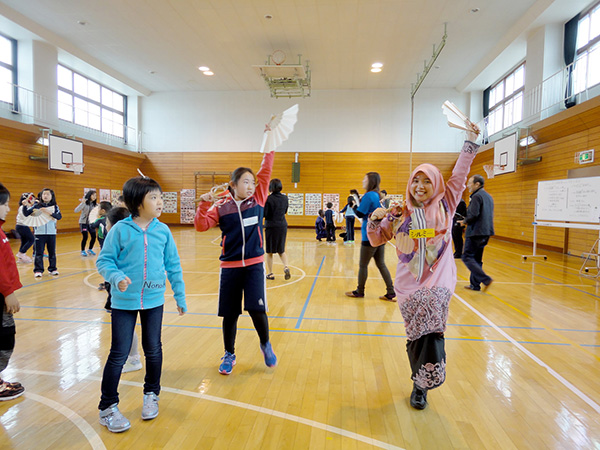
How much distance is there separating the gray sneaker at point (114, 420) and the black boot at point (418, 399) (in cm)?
Answer: 176

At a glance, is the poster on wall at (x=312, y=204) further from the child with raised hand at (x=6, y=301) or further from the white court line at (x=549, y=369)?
the child with raised hand at (x=6, y=301)

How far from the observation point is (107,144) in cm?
1474

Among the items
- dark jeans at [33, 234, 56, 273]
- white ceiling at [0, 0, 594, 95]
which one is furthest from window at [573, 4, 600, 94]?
dark jeans at [33, 234, 56, 273]

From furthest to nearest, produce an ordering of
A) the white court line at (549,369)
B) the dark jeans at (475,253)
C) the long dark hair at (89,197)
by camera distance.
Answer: the long dark hair at (89,197) < the dark jeans at (475,253) < the white court line at (549,369)

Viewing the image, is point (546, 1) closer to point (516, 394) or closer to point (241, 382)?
point (516, 394)

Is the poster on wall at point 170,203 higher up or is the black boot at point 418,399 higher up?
the poster on wall at point 170,203

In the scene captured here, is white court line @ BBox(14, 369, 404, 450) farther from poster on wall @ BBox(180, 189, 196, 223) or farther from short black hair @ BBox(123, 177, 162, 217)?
poster on wall @ BBox(180, 189, 196, 223)

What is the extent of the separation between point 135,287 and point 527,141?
11905mm

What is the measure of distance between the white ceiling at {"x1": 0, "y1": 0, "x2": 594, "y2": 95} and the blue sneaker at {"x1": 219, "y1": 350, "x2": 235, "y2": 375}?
30.4 ft

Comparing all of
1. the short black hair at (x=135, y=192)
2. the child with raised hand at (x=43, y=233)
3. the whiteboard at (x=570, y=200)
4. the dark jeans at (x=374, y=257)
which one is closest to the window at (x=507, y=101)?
the whiteboard at (x=570, y=200)

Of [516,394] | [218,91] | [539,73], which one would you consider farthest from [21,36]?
[539,73]

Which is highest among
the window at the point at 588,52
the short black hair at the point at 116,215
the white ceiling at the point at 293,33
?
the white ceiling at the point at 293,33

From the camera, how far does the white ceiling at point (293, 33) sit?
9023 millimetres

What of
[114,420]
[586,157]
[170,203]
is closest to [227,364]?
Answer: [114,420]
